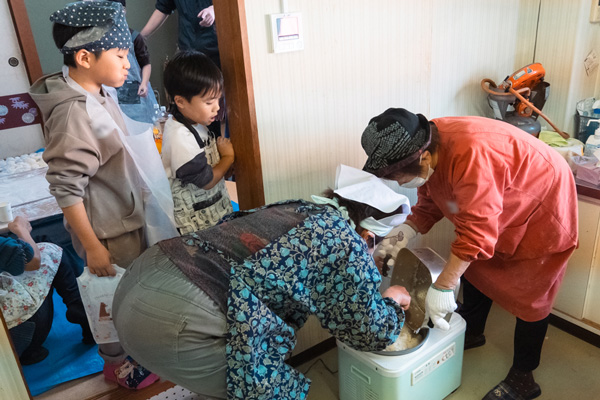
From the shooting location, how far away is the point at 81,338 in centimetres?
206

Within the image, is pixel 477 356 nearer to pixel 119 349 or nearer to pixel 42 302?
pixel 119 349

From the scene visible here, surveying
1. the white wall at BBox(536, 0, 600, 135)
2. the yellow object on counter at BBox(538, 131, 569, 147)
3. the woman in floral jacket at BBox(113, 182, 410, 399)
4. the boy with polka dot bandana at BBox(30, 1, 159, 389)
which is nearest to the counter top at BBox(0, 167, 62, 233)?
the boy with polka dot bandana at BBox(30, 1, 159, 389)

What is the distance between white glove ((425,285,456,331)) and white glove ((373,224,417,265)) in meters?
0.31

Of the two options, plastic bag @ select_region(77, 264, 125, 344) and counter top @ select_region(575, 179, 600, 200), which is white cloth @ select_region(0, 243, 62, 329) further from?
counter top @ select_region(575, 179, 600, 200)

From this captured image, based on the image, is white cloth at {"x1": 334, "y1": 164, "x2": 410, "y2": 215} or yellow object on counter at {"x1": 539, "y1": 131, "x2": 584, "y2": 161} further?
yellow object on counter at {"x1": 539, "y1": 131, "x2": 584, "y2": 161}

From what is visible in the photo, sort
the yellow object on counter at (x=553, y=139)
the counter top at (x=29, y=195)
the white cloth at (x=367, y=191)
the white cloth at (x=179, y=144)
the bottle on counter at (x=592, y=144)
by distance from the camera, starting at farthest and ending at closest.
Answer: the counter top at (x=29, y=195), the yellow object on counter at (x=553, y=139), the bottle on counter at (x=592, y=144), the white cloth at (x=179, y=144), the white cloth at (x=367, y=191)

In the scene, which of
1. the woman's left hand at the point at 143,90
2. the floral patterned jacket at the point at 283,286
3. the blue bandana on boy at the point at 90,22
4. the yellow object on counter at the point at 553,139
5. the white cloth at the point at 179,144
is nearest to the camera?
the floral patterned jacket at the point at 283,286

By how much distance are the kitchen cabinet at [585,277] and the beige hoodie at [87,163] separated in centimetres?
158

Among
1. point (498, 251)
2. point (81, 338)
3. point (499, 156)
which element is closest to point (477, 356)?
point (498, 251)

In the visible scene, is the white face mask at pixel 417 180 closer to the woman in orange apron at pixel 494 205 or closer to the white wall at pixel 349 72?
the woman in orange apron at pixel 494 205

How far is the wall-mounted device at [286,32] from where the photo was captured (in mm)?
1420

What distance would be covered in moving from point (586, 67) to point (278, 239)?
5.80 ft

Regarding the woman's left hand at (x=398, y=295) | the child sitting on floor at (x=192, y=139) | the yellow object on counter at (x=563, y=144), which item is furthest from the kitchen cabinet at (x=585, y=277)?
the child sitting on floor at (x=192, y=139)

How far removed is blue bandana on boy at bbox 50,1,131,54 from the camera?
128cm
